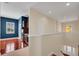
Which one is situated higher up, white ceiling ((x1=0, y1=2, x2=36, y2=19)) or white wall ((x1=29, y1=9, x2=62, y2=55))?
white ceiling ((x1=0, y1=2, x2=36, y2=19))

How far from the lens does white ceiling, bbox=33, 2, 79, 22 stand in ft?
4.59

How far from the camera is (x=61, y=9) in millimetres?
1422

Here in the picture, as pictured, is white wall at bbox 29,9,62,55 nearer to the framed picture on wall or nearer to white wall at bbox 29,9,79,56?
white wall at bbox 29,9,79,56

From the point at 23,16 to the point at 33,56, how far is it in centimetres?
53

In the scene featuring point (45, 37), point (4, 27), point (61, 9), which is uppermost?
point (61, 9)

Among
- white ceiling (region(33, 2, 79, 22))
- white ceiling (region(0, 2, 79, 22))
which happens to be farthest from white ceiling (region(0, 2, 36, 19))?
white ceiling (region(33, 2, 79, 22))

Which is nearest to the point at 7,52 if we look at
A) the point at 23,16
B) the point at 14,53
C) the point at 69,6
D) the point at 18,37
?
the point at 14,53

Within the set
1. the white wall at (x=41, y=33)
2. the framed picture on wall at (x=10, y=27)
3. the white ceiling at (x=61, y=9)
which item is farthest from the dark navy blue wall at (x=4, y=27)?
the white ceiling at (x=61, y=9)

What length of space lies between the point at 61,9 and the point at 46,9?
0.19 metres

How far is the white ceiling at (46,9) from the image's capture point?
1404mm

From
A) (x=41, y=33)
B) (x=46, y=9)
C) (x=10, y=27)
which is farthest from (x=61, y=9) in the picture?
(x=10, y=27)

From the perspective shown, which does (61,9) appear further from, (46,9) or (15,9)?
(15,9)

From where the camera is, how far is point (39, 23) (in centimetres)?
147

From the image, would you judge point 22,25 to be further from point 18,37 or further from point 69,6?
point 69,6
